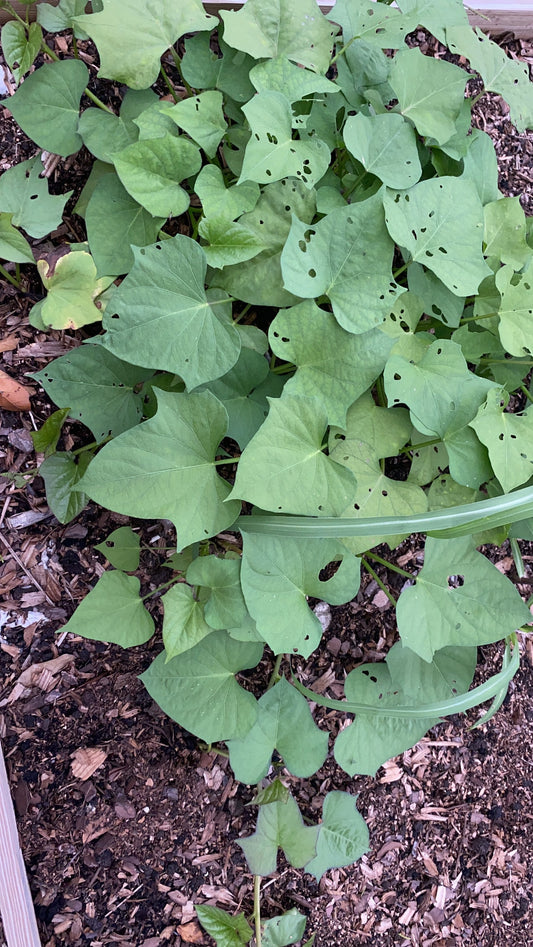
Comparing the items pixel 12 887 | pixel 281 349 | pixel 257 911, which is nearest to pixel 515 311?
pixel 281 349

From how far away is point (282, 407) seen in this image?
94cm

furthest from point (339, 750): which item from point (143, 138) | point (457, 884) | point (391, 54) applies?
point (391, 54)

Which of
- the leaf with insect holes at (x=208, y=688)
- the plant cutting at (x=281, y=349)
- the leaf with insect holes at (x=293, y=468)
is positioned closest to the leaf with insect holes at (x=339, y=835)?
the plant cutting at (x=281, y=349)

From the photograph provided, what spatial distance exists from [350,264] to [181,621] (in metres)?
0.61

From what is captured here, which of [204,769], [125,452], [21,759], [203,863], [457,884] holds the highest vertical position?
[125,452]

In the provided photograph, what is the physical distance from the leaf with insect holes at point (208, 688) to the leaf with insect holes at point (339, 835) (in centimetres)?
27

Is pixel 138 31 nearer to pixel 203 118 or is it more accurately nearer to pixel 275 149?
pixel 203 118

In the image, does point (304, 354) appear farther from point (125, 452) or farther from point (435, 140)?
point (435, 140)

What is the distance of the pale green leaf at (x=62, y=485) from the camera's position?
45.0 inches

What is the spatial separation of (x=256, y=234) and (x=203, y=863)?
1.10m

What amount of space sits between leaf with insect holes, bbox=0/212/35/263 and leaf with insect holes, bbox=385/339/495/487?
639 millimetres

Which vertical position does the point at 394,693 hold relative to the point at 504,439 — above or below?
below

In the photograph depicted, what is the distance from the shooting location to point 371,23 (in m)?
1.11

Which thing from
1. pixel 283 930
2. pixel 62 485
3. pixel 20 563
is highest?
pixel 62 485
